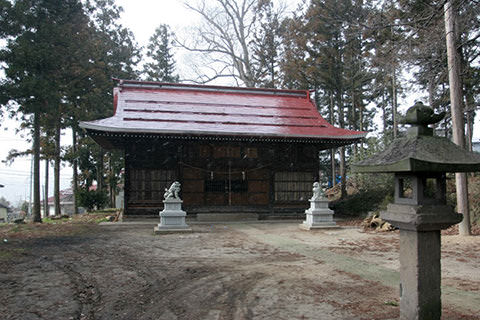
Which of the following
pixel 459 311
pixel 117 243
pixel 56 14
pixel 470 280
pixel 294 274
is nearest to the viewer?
pixel 459 311

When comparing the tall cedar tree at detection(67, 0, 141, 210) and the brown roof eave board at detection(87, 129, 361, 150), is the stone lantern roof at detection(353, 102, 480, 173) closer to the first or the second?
the brown roof eave board at detection(87, 129, 361, 150)

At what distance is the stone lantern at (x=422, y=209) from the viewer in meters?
3.57

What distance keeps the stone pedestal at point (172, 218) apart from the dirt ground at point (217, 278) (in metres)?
1.13

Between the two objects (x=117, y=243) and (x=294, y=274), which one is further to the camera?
(x=117, y=243)

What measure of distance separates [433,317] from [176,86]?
1726 cm

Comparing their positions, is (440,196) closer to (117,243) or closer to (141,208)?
(117,243)

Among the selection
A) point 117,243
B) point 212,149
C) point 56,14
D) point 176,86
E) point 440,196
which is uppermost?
point 56,14

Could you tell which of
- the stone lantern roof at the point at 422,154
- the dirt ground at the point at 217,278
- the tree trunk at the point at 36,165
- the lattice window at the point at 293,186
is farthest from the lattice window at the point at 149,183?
the stone lantern roof at the point at 422,154

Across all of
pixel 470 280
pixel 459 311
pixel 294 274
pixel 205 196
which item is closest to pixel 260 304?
pixel 294 274

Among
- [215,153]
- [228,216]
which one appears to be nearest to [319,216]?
[228,216]

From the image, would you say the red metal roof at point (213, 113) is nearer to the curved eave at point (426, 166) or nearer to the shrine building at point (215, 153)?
the shrine building at point (215, 153)

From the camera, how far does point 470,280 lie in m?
5.59

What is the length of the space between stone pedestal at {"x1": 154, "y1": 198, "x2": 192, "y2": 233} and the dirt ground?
1.13 meters

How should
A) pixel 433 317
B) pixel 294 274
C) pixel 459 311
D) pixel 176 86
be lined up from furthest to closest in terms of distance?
pixel 176 86, pixel 294 274, pixel 459 311, pixel 433 317
